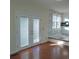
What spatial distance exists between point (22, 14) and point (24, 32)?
917 mm

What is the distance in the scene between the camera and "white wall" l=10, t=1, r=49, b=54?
511 centimetres

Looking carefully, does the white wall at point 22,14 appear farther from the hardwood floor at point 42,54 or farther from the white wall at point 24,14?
the hardwood floor at point 42,54

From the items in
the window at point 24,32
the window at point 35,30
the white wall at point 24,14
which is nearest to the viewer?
the white wall at point 24,14

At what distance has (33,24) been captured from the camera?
691 cm

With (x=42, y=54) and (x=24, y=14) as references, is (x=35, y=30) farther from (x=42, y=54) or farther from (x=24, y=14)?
(x=42, y=54)

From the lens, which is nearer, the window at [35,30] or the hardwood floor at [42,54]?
the hardwood floor at [42,54]

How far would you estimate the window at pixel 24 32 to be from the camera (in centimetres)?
584

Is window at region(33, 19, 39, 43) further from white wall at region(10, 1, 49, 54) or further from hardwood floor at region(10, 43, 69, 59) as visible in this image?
hardwood floor at region(10, 43, 69, 59)

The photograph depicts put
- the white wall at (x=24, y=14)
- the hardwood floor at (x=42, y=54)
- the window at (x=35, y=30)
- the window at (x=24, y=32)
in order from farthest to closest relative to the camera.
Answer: the window at (x=35, y=30) → the window at (x=24, y=32) → the white wall at (x=24, y=14) → the hardwood floor at (x=42, y=54)

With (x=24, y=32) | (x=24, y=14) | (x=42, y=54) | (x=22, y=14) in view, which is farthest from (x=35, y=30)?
(x=42, y=54)

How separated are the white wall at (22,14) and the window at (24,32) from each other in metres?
0.29

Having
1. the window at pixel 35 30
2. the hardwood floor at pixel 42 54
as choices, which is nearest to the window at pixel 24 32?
the hardwood floor at pixel 42 54

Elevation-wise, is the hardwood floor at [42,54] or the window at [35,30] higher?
the window at [35,30]
